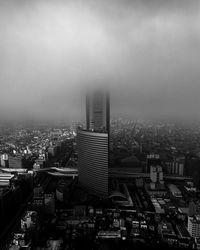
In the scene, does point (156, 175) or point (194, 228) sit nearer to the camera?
point (194, 228)

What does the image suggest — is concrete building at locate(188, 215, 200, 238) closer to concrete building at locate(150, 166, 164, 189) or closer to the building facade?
the building facade

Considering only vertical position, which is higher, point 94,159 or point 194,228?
point 94,159

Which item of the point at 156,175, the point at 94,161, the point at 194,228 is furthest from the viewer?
the point at 156,175

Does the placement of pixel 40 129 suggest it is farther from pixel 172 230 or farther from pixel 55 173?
pixel 172 230

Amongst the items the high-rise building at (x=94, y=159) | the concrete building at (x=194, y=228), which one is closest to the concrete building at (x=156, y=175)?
the high-rise building at (x=94, y=159)

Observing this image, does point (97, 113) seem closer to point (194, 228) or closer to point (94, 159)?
point (94, 159)

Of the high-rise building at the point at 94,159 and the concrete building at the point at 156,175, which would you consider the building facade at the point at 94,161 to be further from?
the concrete building at the point at 156,175

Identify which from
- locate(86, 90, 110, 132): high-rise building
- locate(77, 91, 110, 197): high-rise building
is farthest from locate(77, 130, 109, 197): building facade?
locate(86, 90, 110, 132): high-rise building

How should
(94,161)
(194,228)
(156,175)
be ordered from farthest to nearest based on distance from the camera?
(156,175) < (94,161) < (194,228)

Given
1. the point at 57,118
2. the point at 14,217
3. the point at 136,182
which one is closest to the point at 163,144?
the point at 136,182

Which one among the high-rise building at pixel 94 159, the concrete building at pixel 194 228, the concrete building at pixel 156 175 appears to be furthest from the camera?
the concrete building at pixel 156 175

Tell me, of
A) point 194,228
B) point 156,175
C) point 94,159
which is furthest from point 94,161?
point 194,228
